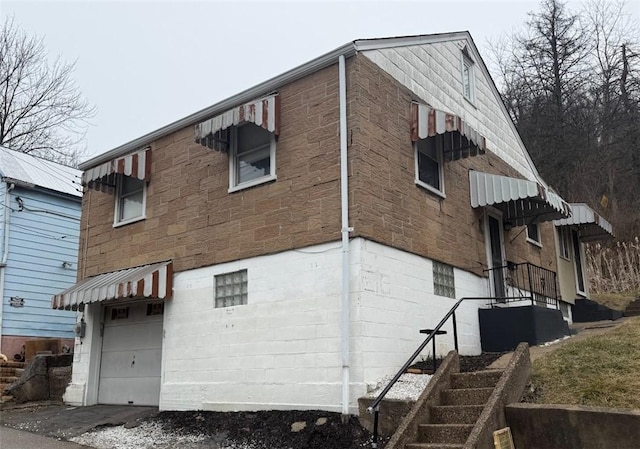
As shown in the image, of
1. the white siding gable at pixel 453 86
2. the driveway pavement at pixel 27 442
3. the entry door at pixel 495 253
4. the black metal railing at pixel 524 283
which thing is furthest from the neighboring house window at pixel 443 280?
the driveway pavement at pixel 27 442

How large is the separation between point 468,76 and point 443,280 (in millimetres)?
5564

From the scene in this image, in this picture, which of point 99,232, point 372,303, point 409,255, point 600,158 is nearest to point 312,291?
point 372,303

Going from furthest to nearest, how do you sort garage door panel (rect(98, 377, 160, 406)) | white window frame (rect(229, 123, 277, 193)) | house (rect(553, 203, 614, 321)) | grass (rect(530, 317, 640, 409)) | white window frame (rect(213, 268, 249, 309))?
house (rect(553, 203, 614, 321)) → garage door panel (rect(98, 377, 160, 406)) → white window frame (rect(229, 123, 277, 193)) → white window frame (rect(213, 268, 249, 309)) → grass (rect(530, 317, 640, 409))

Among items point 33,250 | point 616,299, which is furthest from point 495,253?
point 33,250

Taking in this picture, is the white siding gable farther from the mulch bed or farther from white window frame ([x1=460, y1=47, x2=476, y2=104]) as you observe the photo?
the mulch bed

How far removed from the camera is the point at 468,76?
13891mm

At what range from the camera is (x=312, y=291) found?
908cm

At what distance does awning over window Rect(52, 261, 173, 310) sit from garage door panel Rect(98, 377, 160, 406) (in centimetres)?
175

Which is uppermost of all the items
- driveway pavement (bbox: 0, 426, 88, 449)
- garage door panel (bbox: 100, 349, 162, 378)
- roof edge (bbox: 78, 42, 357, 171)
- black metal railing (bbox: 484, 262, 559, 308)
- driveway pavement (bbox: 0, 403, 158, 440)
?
roof edge (bbox: 78, 42, 357, 171)

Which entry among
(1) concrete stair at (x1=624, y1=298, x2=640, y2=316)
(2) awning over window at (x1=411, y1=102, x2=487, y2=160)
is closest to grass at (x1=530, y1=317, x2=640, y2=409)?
(2) awning over window at (x1=411, y1=102, x2=487, y2=160)

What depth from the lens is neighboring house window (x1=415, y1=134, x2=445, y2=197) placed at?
10898 millimetres

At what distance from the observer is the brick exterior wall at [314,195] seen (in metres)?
9.30

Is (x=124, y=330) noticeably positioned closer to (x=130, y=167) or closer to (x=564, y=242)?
(x=130, y=167)

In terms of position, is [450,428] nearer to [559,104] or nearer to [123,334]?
[123,334]
